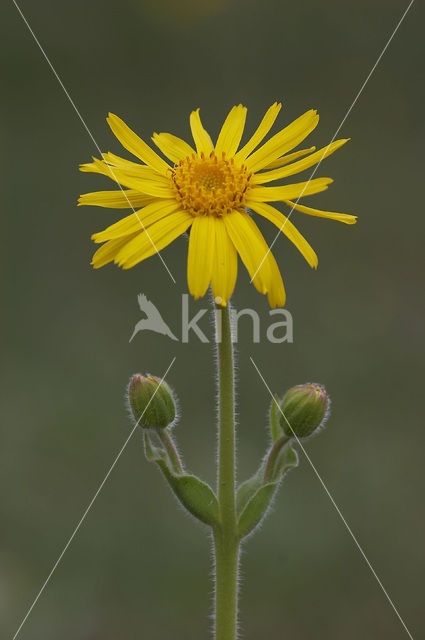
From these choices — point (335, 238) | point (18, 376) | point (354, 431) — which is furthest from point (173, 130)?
point (354, 431)

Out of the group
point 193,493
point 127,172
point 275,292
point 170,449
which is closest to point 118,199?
point 127,172

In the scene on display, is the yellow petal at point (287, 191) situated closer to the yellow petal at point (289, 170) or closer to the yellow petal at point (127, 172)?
the yellow petal at point (289, 170)

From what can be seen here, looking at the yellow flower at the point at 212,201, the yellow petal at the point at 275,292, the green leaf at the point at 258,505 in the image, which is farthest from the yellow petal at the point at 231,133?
the green leaf at the point at 258,505

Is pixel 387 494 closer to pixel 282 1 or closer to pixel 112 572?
pixel 112 572

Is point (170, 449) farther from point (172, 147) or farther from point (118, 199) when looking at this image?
point (172, 147)

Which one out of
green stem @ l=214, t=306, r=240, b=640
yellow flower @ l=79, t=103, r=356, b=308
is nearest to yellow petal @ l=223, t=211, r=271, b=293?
yellow flower @ l=79, t=103, r=356, b=308
